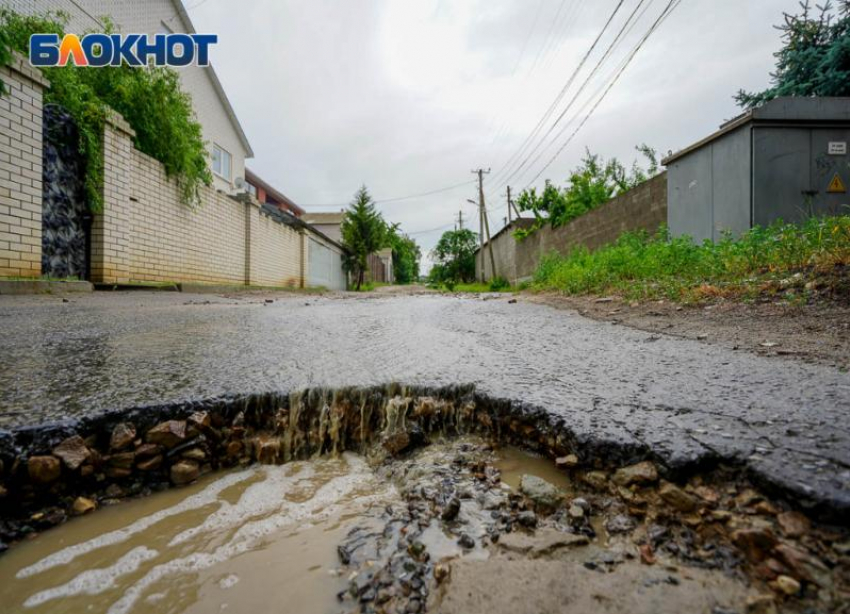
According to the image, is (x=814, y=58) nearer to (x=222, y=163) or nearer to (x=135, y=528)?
(x=135, y=528)

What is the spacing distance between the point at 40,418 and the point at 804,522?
2254 millimetres

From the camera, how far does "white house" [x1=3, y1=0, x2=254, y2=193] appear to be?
10.2 metres

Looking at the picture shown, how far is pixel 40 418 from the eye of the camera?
1.36 meters

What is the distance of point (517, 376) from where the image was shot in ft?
6.59

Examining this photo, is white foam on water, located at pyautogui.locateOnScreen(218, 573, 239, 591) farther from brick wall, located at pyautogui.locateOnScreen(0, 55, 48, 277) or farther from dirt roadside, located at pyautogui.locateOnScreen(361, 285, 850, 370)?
brick wall, located at pyautogui.locateOnScreen(0, 55, 48, 277)

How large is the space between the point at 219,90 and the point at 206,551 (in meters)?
20.3

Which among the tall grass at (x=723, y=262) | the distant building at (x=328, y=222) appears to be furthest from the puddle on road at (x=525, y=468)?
the distant building at (x=328, y=222)

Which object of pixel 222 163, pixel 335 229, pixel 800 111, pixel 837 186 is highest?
pixel 335 229

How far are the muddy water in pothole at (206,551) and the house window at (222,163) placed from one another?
18.3 metres

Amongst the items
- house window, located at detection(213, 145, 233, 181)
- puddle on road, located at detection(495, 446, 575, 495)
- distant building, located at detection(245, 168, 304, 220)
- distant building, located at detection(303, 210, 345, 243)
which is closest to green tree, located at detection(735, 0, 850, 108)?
puddle on road, located at detection(495, 446, 575, 495)

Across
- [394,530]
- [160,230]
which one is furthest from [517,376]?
[160,230]

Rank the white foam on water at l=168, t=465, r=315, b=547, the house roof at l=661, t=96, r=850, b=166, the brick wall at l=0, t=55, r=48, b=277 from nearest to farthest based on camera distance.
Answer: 1. the white foam on water at l=168, t=465, r=315, b=547
2. the house roof at l=661, t=96, r=850, b=166
3. the brick wall at l=0, t=55, r=48, b=277

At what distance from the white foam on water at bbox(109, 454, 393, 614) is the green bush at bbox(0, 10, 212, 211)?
25.5 ft

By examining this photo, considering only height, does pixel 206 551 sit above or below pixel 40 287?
below
